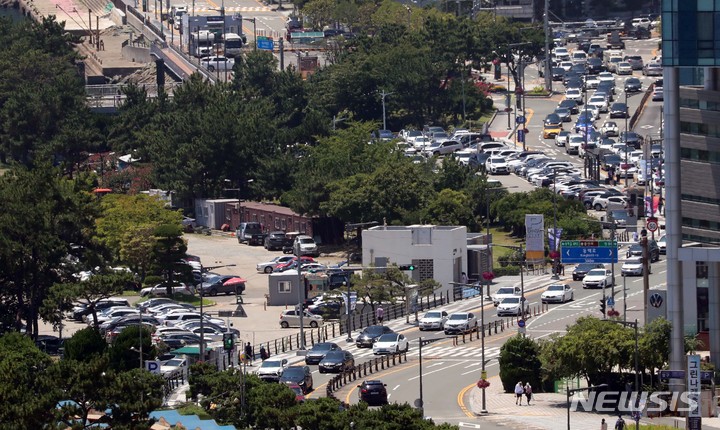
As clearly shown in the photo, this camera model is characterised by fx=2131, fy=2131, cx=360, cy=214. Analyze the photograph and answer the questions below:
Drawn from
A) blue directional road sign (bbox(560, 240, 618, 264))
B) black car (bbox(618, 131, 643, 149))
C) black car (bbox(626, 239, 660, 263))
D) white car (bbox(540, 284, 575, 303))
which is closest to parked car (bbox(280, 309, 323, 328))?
white car (bbox(540, 284, 575, 303))

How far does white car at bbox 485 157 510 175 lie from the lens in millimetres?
185750

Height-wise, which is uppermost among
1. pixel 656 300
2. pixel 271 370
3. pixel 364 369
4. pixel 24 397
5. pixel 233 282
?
pixel 656 300

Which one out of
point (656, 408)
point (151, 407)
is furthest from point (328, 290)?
point (151, 407)

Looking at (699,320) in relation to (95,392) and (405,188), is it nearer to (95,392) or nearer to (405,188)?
(95,392)

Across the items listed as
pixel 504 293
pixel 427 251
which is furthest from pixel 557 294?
pixel 427 251

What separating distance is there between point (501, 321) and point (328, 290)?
49.4ft

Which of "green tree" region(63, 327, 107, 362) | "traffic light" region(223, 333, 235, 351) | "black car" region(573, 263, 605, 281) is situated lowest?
"black car" region(573, 263, 605, 281)

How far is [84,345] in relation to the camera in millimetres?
113875

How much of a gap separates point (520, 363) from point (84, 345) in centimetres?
2325

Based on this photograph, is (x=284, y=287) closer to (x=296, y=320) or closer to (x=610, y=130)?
(x=296, y=320)

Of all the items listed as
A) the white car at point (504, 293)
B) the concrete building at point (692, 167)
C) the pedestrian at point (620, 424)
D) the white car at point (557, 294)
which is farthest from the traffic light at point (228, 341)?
the white car at point (557, 294)

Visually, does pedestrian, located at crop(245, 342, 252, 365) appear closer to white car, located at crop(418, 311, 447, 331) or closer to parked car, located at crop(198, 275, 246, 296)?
white car, located at crop(418, 311, 447, 331)

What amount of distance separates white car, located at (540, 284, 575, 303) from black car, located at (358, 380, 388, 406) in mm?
30192

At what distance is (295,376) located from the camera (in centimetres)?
11144
